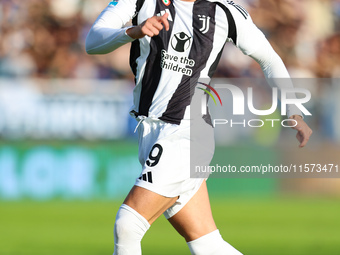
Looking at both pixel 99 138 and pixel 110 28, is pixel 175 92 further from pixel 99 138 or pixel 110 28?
pixel 99 138

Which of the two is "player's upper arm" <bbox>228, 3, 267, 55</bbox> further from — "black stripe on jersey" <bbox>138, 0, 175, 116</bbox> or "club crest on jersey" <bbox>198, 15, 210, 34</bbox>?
"black stripe on jersey" <bbox>138, 0, 175, 116</bbox>

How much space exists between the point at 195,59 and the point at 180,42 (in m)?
0.15

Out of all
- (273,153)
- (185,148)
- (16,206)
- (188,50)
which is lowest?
(16,206)

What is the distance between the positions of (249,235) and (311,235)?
799mm

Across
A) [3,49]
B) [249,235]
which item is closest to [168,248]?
[249,235]

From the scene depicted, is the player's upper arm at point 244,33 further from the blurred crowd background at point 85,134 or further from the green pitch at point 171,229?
the blurred crowd background at point 85,134

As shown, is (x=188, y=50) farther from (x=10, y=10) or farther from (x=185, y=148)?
(x=10, y=10)

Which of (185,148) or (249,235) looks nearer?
(185,148)

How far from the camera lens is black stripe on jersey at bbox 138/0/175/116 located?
4441mm

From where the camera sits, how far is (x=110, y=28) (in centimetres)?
421

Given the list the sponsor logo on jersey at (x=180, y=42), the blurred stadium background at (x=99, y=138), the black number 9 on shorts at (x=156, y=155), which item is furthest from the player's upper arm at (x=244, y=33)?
the blurred stadium background at (x=99, y=138)

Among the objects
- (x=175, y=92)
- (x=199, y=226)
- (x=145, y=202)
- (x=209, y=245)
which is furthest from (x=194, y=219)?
(x=175, y=92)

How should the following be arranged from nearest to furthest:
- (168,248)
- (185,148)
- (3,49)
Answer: (185,148)
(168,248)
(3,49)

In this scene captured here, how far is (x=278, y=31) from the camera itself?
41.2 ft
